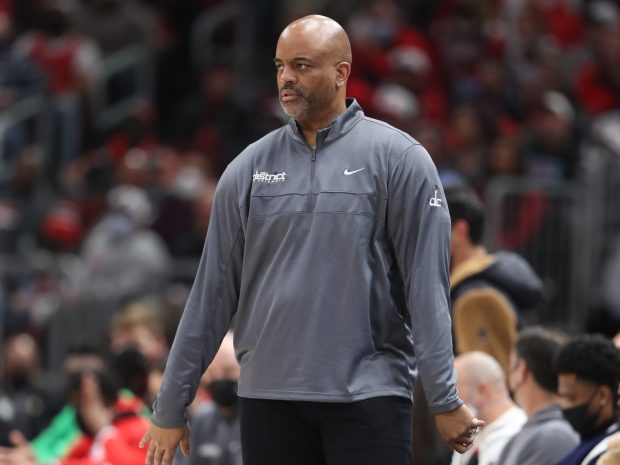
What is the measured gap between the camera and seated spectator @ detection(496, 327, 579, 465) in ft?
19.3

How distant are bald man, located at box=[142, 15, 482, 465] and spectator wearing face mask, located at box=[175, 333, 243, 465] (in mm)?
2925

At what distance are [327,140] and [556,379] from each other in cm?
212

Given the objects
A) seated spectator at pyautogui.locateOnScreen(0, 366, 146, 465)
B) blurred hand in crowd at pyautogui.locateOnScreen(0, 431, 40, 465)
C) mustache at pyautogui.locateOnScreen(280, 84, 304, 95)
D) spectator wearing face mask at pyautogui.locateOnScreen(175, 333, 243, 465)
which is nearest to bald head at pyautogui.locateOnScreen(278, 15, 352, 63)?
mustache at pyautogui.locateOnScreen(280, 84, 304, 95)

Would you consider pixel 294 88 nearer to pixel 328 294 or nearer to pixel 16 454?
pixel 328 294

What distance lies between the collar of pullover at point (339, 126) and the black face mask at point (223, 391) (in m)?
3.11

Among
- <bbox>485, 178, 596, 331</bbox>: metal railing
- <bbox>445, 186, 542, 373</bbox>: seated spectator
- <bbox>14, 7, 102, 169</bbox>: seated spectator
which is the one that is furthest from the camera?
<bbox>14, 7, 102, 169</bbox>: seated spectator

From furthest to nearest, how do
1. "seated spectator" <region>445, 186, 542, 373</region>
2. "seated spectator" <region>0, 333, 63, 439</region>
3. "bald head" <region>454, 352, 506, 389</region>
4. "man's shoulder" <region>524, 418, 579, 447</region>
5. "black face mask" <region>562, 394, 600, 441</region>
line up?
1. "seated spectator" <region>0, 333, 63, 439</region>
2. "seated spectator" <region>445, 186, 542, 373</region>
3. "bald head" <region>454, 352, 506, 389</region>
4. "man's shoulder" <region>524, 418, 579, 447</region>
5. "black face mask" <region>562, 394, 600, 441</region>

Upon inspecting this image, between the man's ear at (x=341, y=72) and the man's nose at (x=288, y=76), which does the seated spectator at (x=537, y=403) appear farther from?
the man's nose at (x=288, y=76)

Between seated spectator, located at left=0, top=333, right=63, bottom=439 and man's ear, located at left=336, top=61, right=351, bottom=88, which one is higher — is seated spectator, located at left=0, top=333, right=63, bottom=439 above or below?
below

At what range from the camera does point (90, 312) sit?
12.4 meters

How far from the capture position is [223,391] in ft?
24.9

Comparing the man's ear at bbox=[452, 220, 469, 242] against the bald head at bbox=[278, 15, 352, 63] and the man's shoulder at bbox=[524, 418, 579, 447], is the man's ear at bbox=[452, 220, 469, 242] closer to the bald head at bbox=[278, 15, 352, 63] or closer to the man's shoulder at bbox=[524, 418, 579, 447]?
the man's shoulder at bbox=[524, 418, 579, 447]

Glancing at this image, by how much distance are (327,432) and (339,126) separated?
3.11ft

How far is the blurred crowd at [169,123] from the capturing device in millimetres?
12016
